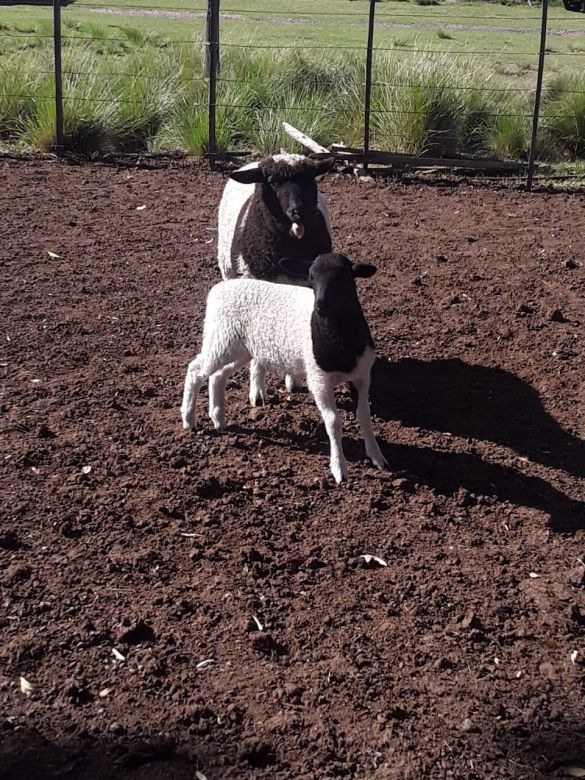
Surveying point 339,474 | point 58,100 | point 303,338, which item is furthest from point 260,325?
point 58,100

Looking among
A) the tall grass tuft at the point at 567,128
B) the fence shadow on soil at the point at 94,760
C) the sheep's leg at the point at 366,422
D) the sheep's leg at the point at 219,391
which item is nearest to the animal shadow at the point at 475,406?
the sheep's leg at the point at 366,422

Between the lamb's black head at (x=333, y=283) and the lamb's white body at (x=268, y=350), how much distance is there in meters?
0.26

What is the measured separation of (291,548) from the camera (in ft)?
16.9

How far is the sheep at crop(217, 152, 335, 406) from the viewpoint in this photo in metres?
7.00

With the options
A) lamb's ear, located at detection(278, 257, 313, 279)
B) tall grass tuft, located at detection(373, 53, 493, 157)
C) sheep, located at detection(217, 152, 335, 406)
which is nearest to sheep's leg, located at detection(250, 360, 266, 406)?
sheep, located at detection(217, 152, 335, 406)

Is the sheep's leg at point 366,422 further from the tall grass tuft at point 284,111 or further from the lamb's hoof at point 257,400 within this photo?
the tall grass tuft at point 284,111

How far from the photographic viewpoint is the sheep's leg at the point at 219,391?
6.18 m

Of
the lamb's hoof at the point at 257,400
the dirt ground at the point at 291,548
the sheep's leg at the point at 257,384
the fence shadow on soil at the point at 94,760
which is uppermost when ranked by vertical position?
the sheep's leg at the point at 257,384

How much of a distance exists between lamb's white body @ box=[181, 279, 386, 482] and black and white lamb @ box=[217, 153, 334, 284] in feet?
2.74

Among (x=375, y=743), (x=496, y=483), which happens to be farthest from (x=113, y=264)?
(x=375, y=743)

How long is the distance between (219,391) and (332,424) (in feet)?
2.85

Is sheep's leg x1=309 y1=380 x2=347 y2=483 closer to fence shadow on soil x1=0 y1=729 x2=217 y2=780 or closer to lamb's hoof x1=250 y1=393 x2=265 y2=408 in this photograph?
lamb's hoof x1=250 y1=393 x2=265 y2=408

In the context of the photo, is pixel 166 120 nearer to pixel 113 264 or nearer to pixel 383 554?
pixel 113 264

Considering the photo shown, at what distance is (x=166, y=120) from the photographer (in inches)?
580
